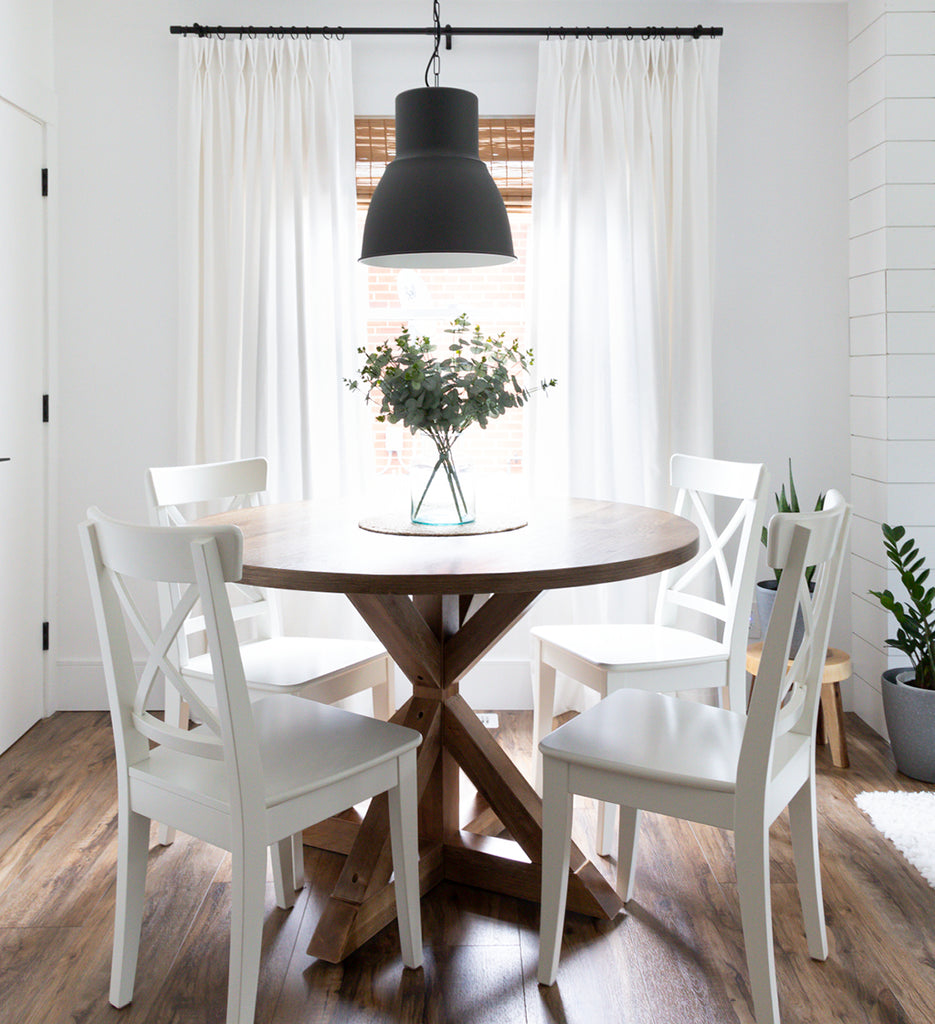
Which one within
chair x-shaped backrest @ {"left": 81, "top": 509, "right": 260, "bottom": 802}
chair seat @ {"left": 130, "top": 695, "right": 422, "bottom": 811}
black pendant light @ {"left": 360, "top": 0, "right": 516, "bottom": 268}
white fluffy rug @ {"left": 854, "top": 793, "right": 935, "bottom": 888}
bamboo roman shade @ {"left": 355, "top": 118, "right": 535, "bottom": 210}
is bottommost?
white fluffy rug @ {"left": 854, "top": 793, "right": 935, "bottom": 888}

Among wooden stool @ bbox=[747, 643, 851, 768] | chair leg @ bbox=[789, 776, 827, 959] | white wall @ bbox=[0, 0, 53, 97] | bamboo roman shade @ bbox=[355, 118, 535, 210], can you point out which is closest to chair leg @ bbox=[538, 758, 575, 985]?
chair leg @ bbox=[789, 776, 827, 959]

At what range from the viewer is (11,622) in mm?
3279

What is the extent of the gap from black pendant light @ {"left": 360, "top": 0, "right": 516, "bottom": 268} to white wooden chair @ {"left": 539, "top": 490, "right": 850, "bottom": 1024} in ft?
3.14

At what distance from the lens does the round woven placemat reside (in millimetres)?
2266

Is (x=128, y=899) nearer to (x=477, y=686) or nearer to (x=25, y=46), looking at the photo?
(x=477, y=686)

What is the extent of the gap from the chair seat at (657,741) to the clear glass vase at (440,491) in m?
0.60

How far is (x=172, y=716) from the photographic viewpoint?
2.61m

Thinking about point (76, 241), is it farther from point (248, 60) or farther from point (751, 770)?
point (751, 770)

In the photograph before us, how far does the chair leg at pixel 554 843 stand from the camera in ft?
6.06

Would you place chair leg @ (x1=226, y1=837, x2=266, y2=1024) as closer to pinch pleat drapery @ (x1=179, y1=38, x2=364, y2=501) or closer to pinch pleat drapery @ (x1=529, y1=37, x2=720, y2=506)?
pinch pleat drapery @ (x1=179, y1=38, x2=364, y2=501)

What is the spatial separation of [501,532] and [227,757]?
0.90m

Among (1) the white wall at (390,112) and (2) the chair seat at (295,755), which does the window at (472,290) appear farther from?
(2) the chair seat at (295,755)

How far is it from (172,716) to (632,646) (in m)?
1.24

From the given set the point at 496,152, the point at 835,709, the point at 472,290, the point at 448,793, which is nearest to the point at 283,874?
the point at 448,793
